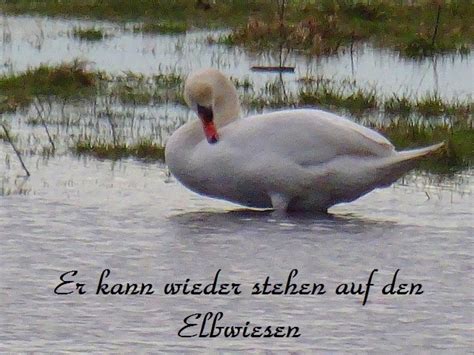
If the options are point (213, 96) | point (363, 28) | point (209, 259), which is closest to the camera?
point (209, 259)

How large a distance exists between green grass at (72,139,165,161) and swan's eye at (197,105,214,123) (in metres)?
1.54

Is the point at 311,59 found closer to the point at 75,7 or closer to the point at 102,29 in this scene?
the point at 102,29

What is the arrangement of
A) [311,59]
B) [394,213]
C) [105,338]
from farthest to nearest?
[311,59] < [394,213] < [105,338]

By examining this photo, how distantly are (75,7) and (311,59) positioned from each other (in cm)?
561

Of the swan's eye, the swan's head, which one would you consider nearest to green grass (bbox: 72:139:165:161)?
the swan's head

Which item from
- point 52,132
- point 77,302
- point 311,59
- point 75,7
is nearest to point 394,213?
point 77,302

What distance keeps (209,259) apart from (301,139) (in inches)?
47.5

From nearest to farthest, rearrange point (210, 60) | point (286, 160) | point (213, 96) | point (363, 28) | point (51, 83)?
point (286, 160), point (213, 96), point (51, 83), point (210, 60), point (363, 28)

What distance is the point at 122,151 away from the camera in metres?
11.6

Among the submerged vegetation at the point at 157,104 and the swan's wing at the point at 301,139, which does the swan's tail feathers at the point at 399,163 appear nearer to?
the swan's wing at the point at 301,139

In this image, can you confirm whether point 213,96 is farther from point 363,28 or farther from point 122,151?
point 363,28

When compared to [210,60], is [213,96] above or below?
above

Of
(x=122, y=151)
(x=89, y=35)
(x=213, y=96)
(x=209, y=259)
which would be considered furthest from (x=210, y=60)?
(x=209, y=259)

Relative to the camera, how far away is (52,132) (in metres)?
12.6
